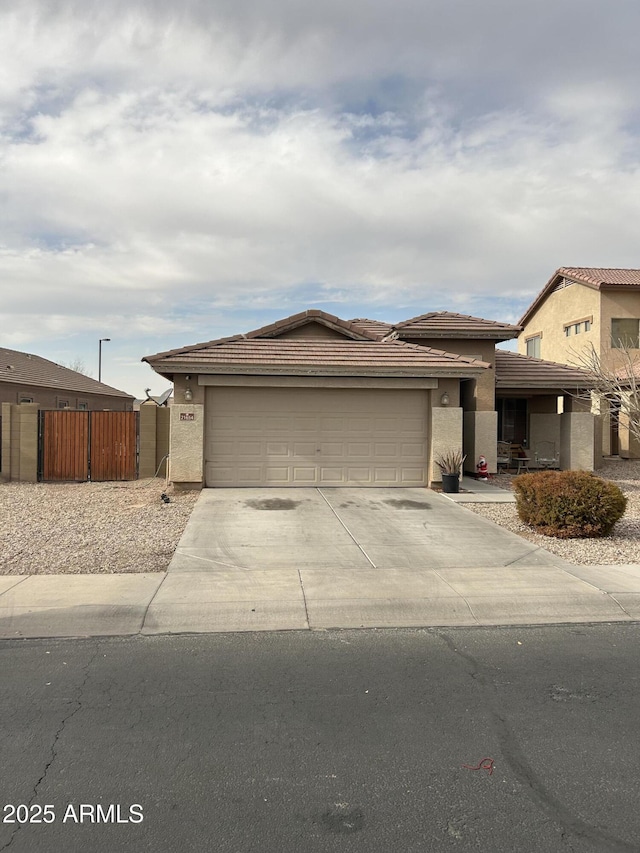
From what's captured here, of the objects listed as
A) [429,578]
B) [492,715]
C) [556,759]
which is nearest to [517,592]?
[429,578]

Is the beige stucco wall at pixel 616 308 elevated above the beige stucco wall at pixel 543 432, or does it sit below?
above

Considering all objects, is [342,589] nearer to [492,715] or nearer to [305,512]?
[492,715]

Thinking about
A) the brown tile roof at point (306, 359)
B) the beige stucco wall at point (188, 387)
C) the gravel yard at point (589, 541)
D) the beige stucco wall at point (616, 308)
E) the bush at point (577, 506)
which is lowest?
the gravel yard at point (589, 541)

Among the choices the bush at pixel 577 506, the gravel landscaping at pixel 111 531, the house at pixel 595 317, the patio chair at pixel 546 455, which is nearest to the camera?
the gravel landscaping at pixel 111 531

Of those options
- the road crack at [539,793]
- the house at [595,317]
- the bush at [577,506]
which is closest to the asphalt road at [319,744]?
the road crack at [539,793]

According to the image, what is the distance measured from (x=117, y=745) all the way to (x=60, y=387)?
3226 cm

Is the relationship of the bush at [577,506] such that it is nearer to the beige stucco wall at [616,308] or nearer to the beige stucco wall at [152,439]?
the beige stucco wall at [152,439]

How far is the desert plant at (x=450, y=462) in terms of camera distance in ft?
47.0

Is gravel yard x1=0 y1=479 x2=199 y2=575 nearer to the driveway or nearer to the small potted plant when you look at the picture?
the driveway

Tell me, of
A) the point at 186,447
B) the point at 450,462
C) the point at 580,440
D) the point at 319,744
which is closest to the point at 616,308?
the point at 580,440

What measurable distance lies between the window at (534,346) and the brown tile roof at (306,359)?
21.9 m

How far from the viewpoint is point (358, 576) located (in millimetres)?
7219

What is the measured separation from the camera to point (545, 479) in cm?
1004

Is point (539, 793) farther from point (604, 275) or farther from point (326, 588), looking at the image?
point (604, 275)
